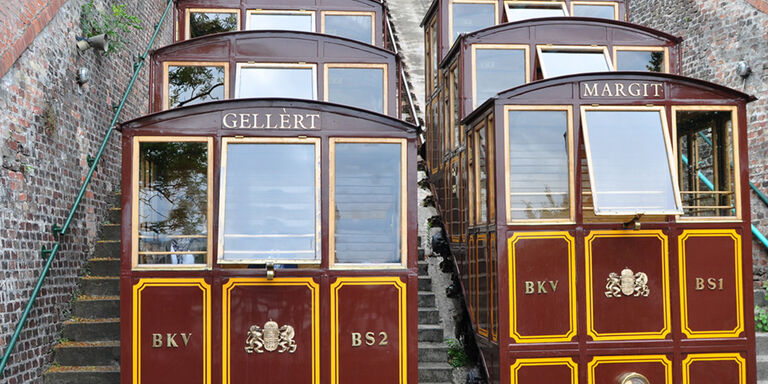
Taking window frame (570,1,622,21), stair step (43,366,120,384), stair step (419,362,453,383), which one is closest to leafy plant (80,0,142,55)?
stair step (43,366,120,384)

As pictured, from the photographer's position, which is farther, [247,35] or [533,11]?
[533,11]

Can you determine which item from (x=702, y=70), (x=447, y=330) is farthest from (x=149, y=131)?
(x=702, y=70)

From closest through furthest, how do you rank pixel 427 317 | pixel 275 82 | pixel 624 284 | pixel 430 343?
pixel 624 284 → pixel 430 343 → pixel 427 317 → pixel 275 82

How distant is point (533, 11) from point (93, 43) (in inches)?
281

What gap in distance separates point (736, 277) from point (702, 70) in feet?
23.0

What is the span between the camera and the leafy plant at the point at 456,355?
904 centimetres

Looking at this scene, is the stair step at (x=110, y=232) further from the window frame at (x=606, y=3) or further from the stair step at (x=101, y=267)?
the window frame at (x=606, y=3)

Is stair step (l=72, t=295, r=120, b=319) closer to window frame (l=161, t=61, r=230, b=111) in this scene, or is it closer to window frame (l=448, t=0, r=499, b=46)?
window frame (l=161, t=61, r=230, b=111)

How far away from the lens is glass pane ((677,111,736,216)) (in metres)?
8.01

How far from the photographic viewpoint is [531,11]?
12.4 metres

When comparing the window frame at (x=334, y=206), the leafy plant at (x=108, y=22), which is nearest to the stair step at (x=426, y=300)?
the window frame at (x=334, y=206)

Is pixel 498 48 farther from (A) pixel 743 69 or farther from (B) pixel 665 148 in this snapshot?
(A) pixel 743 69

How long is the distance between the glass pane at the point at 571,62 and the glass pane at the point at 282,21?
156 inches

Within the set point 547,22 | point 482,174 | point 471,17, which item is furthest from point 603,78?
point 471,17
